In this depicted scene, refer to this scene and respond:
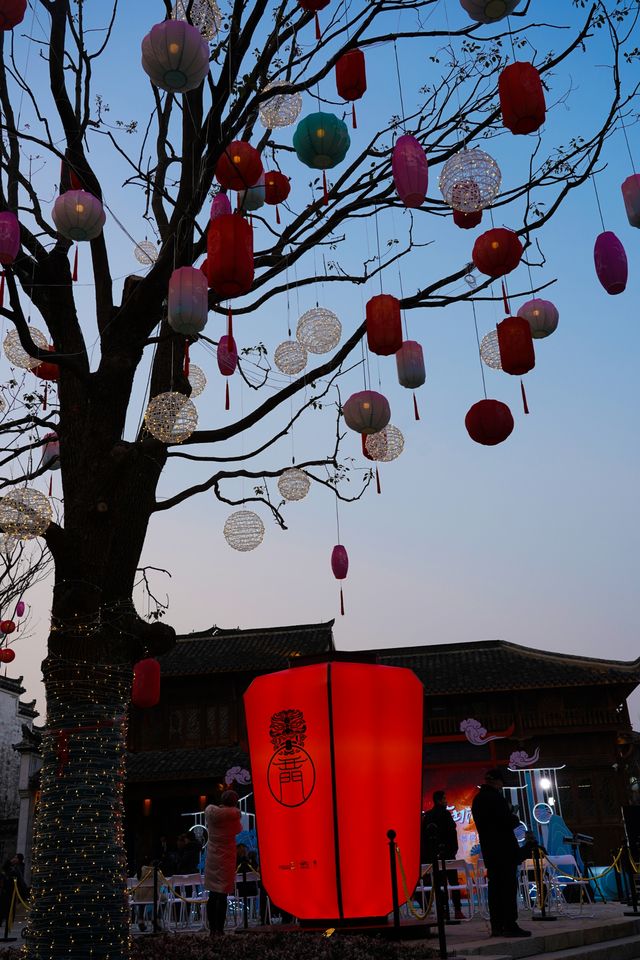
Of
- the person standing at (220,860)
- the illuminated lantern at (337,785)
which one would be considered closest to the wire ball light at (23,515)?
the illuminated lantern at (337,785)

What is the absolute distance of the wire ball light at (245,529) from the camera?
21.3 feet

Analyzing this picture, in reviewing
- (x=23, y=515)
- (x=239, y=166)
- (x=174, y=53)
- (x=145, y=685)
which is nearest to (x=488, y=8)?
(x=239, y=166)

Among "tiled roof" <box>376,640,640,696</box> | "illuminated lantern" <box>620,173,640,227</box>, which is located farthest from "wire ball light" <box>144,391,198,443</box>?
"tiled roof" <box>376,640,640,696</box>

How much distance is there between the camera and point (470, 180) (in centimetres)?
536

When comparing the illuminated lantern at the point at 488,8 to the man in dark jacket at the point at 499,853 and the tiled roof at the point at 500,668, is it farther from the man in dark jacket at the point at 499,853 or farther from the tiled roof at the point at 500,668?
the tiled roof at the point at 500,668

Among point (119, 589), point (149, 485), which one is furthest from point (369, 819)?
point (149, 485)

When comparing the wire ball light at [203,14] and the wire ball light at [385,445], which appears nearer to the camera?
the wire ball light at [203,14]

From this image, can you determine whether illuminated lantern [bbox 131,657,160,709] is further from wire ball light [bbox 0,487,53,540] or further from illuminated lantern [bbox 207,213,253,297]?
illuminated lantern [bbox 207,213,253,297]

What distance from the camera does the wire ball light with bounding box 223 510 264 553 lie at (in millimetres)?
6500

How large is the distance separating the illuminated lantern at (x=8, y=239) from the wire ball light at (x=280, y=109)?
2.07 metres

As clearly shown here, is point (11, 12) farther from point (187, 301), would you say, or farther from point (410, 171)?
point (410, 171)

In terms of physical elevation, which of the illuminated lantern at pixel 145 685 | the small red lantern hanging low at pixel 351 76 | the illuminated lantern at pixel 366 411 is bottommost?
the illuminated lantern at pixel 145 685

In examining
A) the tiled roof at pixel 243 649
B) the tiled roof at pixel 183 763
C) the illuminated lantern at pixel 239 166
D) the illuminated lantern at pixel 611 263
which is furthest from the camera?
the tiled roof at pixel 243 649

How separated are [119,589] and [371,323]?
2.31 meters
